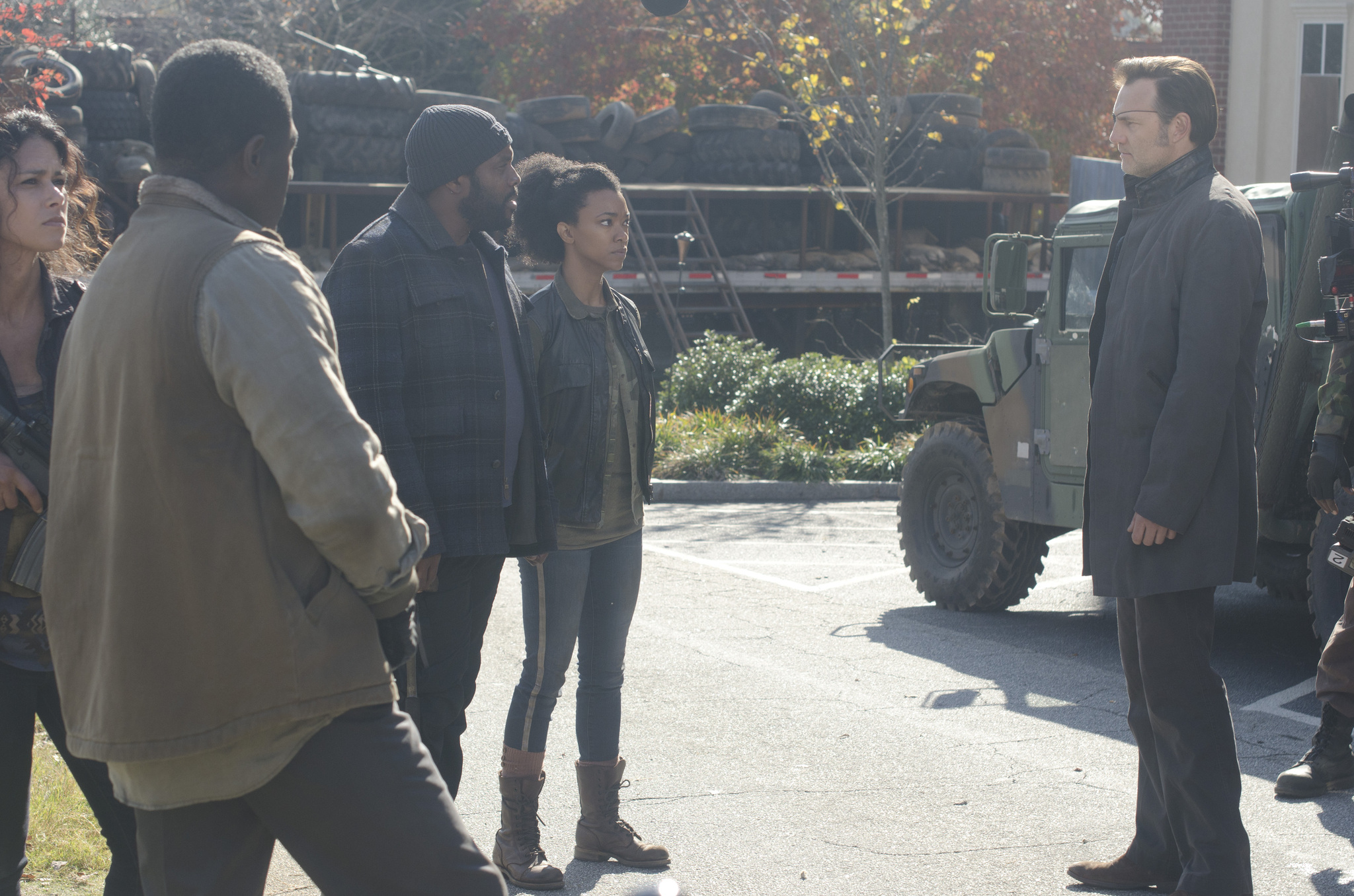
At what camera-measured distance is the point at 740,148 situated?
1806cm

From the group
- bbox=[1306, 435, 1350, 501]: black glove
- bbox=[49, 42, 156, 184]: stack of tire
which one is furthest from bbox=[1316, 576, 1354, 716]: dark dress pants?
bbox=[49, 42, 156, 184]: stack of tire

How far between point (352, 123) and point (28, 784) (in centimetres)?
1418

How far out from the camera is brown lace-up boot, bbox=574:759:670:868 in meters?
4.01

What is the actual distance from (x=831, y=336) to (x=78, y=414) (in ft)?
55.5

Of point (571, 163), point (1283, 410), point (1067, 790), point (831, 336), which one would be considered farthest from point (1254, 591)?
point (831, 336)

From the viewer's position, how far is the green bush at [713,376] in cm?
1473

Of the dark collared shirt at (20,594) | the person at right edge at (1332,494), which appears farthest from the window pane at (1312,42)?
the dark collared shirt at (20,594)

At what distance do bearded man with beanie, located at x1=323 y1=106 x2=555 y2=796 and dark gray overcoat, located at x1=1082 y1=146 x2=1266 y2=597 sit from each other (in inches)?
60.4

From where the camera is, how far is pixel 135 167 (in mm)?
14594

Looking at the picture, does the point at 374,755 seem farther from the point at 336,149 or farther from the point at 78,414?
the point at 336,149

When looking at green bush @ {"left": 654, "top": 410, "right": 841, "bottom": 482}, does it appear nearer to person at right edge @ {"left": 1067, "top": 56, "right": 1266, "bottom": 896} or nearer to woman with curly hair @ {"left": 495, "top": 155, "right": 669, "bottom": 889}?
woman with curly hair @ {"left": 495, "top": 155, "right": 669, "bottom": 889}

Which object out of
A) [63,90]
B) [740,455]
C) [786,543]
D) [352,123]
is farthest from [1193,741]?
[352,123]

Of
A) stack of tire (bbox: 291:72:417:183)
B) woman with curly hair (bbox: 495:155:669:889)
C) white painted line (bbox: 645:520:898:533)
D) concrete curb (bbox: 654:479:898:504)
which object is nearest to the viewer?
woman with curly hair (bbox: 495:155:669:889)

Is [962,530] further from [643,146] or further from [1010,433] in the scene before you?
[643,146]
